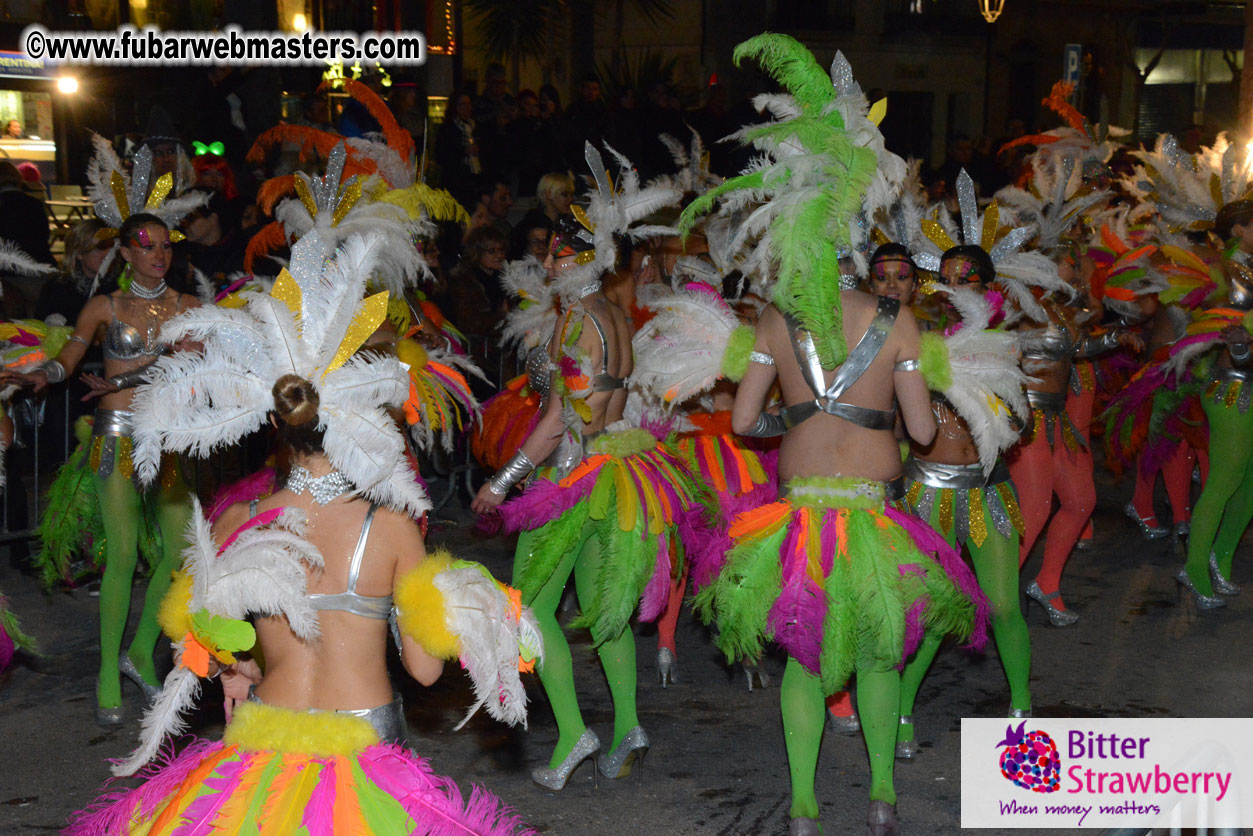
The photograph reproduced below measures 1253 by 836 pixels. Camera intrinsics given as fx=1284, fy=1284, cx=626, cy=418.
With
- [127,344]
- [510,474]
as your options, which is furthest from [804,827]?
[127,344]

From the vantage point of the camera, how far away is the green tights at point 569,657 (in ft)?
15.4

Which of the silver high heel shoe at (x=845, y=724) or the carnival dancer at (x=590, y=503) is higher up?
the carnival dancer at (x=590, y=503)

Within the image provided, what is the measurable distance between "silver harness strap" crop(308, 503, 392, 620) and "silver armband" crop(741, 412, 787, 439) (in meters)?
1.71

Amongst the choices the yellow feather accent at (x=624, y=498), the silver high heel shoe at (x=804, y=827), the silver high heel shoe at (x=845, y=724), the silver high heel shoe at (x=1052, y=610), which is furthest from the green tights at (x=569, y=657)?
the silver high heel shoe at (x=1052, y=610)

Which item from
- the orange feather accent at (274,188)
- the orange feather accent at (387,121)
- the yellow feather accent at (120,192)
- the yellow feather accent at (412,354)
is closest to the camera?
the yellow feather accent at (412,354)

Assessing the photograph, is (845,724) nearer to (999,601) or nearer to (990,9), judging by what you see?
(999,601)

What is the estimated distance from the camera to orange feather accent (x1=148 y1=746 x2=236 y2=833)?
2770mm

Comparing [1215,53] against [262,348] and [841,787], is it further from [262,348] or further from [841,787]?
[262,348]

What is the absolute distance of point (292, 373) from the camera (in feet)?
9.66

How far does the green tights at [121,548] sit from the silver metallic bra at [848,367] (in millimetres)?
2788

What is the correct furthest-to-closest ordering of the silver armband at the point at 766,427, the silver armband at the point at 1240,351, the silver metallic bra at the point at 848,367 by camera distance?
1. the silver armband at the point at 1240,351
2. the silver armband at the point at 766,427
3. the silver metallic bra at the point at 848,367

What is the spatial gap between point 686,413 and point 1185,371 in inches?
124

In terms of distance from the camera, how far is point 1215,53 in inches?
1172

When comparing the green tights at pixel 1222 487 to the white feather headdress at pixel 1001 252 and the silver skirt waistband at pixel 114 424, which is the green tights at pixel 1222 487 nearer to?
the white feather headdress at pixel 1001 252
